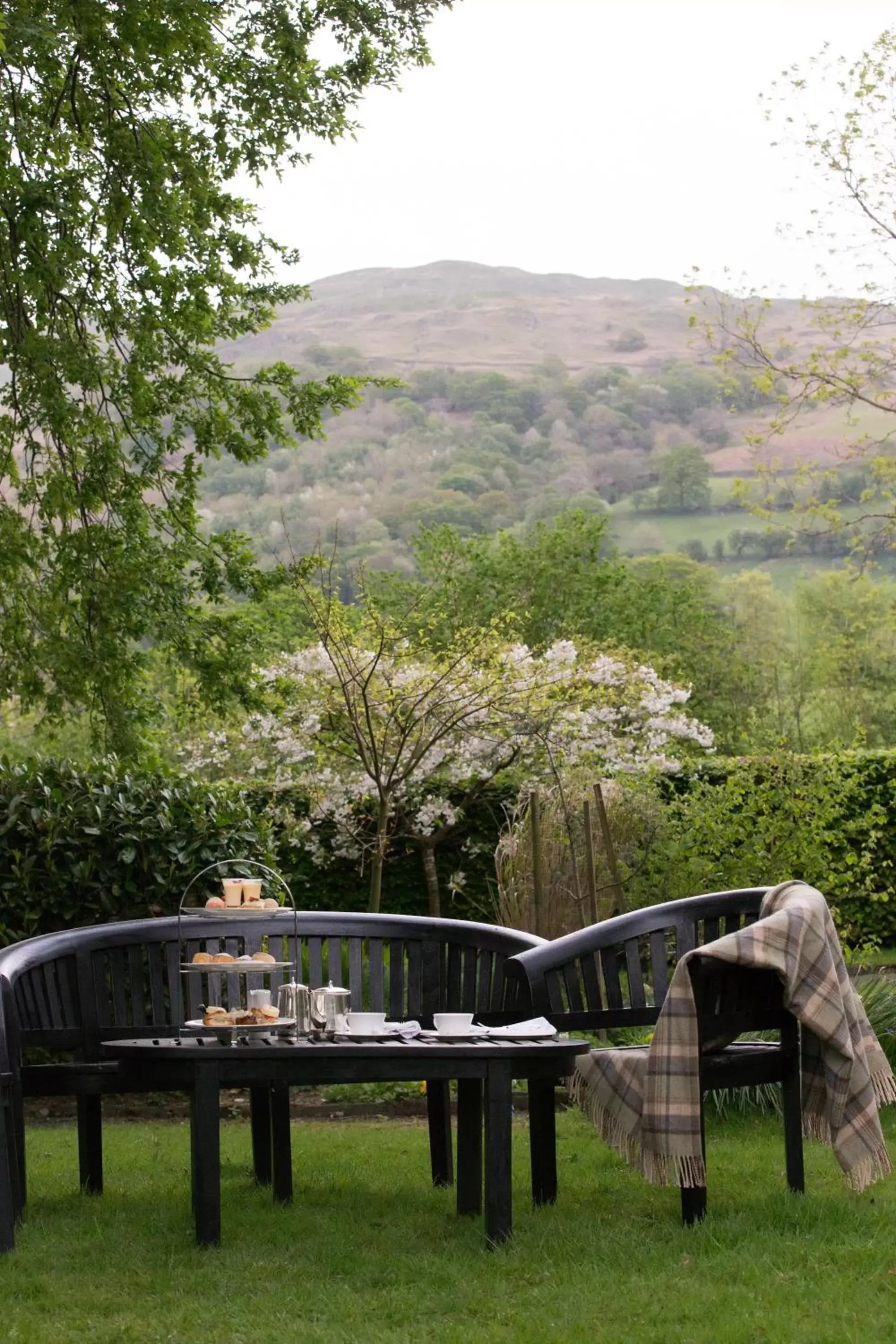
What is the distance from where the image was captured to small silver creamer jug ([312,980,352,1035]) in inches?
176

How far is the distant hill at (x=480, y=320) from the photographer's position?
106312 mm

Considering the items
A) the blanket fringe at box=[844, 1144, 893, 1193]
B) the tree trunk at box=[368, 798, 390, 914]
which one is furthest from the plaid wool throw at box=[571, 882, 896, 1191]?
the tree trunk at box=[368, 798, 390, 914]

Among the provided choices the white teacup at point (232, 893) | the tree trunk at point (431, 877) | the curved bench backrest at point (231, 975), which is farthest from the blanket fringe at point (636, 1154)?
the tree trunk at point (431, 877)

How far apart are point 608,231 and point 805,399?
401 feet

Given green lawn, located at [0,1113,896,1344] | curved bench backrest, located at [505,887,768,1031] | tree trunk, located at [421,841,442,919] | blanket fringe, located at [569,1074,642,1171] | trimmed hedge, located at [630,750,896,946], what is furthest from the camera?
tree trunk, located at [421,841,442,919]

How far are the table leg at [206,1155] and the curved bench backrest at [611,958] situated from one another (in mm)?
1098

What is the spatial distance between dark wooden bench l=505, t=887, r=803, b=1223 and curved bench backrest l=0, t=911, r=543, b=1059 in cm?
22

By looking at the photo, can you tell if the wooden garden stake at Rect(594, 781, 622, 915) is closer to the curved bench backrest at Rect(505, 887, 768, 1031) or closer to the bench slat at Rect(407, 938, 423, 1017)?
the bench slat at Rect(407, 938, 423, 1017)

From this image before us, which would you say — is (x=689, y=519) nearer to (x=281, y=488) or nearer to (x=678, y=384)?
(x=678, y=384)

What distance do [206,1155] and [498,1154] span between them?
2.71 ft

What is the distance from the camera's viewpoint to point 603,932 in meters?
4.74

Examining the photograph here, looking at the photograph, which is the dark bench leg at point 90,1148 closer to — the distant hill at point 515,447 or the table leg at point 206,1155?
the table leg at point 206,1155

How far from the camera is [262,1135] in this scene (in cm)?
519

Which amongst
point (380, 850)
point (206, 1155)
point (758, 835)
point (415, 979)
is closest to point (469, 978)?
point (415, 979)
